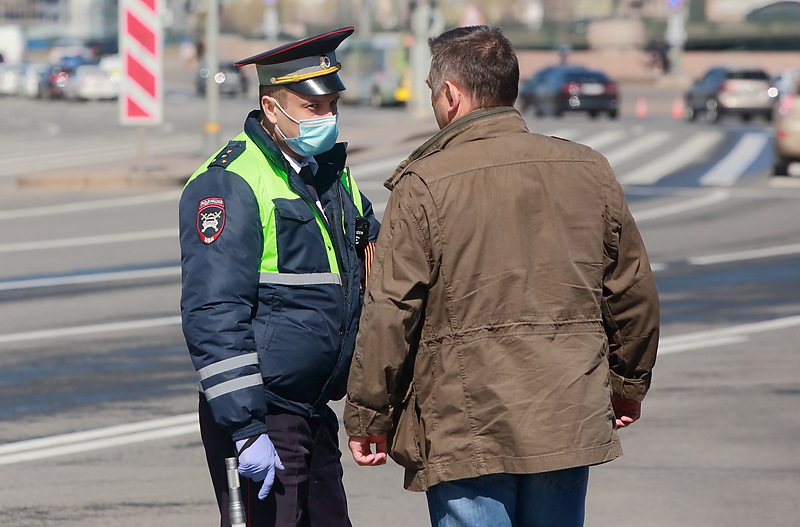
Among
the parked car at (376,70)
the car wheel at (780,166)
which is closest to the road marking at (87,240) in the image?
the car wheel at (780,166)

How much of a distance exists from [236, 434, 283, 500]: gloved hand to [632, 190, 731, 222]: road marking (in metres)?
13.4

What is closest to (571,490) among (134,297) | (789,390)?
(789,390)

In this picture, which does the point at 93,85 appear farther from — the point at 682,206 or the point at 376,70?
the point at 682,206

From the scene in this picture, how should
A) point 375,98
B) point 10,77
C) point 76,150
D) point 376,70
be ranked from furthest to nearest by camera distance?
point 10,77
point 376,70
point 375,98
point 76,150

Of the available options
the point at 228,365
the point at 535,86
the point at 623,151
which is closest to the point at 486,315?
the point at 228,365

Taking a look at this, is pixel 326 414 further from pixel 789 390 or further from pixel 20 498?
pixel 789 390

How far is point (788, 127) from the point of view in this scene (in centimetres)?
2162

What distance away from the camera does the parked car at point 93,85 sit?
188 ft

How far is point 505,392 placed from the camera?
337cm

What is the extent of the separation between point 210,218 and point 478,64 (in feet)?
2.82

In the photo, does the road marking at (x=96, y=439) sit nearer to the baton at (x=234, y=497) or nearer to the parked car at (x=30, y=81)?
the baton at (x=234, y=497)

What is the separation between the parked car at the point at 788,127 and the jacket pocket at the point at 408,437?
18965 mm

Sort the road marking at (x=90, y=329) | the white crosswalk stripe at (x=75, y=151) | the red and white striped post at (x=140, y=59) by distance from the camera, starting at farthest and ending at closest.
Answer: the white crosswalk stripe at (x=75, y=151) → the red and white striped post at (x=140, y=59) → the road marking at (x=90, y=329)

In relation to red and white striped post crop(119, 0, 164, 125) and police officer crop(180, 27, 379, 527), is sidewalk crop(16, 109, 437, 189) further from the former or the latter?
police officer crop(180, 27, 379, 527)
